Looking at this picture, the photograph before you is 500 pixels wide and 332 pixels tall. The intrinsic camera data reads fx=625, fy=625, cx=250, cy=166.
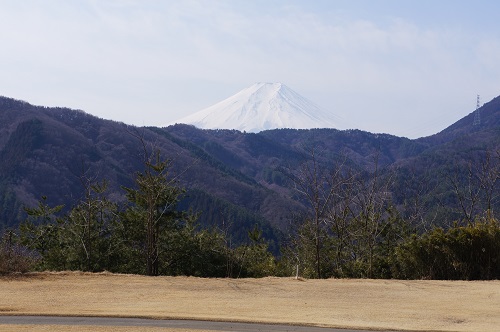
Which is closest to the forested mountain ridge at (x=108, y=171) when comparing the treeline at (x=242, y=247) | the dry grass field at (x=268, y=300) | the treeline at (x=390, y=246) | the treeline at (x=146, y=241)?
the treeline at (x=390, y=246)

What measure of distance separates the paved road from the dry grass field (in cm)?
45

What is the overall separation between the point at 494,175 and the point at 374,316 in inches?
804

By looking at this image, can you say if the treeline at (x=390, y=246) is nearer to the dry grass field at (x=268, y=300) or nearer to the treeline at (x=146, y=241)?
the dry grass field at (x=268, y=300)

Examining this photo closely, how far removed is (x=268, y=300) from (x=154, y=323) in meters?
4.71

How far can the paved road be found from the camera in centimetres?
1485

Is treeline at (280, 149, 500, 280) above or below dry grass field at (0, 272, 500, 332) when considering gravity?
above

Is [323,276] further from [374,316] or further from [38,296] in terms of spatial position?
[38,296]

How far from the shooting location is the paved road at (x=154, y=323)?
14.9 m

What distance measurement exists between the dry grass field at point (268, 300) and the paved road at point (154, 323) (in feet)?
1.47

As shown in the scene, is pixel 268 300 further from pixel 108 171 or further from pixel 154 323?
pixel 108 171

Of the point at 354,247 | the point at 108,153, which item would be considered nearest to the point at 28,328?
the point at 354,247

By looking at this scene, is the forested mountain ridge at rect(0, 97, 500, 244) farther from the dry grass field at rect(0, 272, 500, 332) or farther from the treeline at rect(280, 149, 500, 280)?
the dry grass field at rect(0, 272, 500, 332)

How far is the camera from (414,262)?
960 inches

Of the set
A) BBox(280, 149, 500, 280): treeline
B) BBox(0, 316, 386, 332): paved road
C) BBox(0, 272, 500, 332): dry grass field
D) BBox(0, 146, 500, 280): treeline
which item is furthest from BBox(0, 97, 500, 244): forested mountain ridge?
BBox(0, 316, 386, 332): paved road
